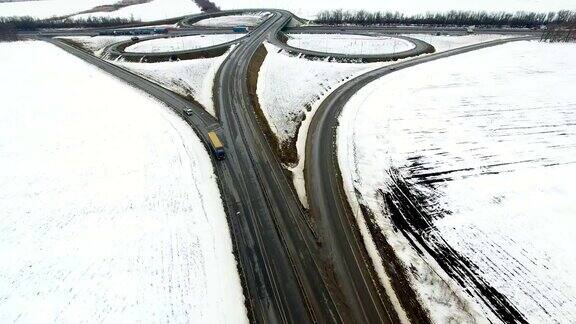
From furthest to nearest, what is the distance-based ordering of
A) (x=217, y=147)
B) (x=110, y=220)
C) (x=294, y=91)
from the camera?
(x=294, y=91) → (x=217, y=147) → (x=110, y=220)

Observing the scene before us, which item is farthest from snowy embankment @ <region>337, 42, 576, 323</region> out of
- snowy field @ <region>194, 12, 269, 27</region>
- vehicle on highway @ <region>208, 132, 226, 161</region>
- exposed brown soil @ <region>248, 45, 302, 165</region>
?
snowy field @ <region>194, 12, 269, 27</region>

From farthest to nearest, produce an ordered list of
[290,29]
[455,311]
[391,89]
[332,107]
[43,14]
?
[43,14] < [290,29] < [391,89] < [332,107] < [455,311]

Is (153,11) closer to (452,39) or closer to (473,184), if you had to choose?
(452,39)

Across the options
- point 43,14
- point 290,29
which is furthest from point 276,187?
point 43,14

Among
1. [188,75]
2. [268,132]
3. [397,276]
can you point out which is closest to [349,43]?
[188,75]

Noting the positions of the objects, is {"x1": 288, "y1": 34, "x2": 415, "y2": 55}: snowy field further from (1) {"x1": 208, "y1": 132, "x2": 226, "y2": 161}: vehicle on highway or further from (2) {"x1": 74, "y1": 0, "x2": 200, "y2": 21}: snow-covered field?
(2) {"x1": 74, "y1": 0, "x2": 200, "y2": 21}: snow-covered field

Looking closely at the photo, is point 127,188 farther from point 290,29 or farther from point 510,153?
point 290,29

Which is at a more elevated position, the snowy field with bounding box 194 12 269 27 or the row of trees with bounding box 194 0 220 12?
the row of trees with bounding box 194 0 220 12
